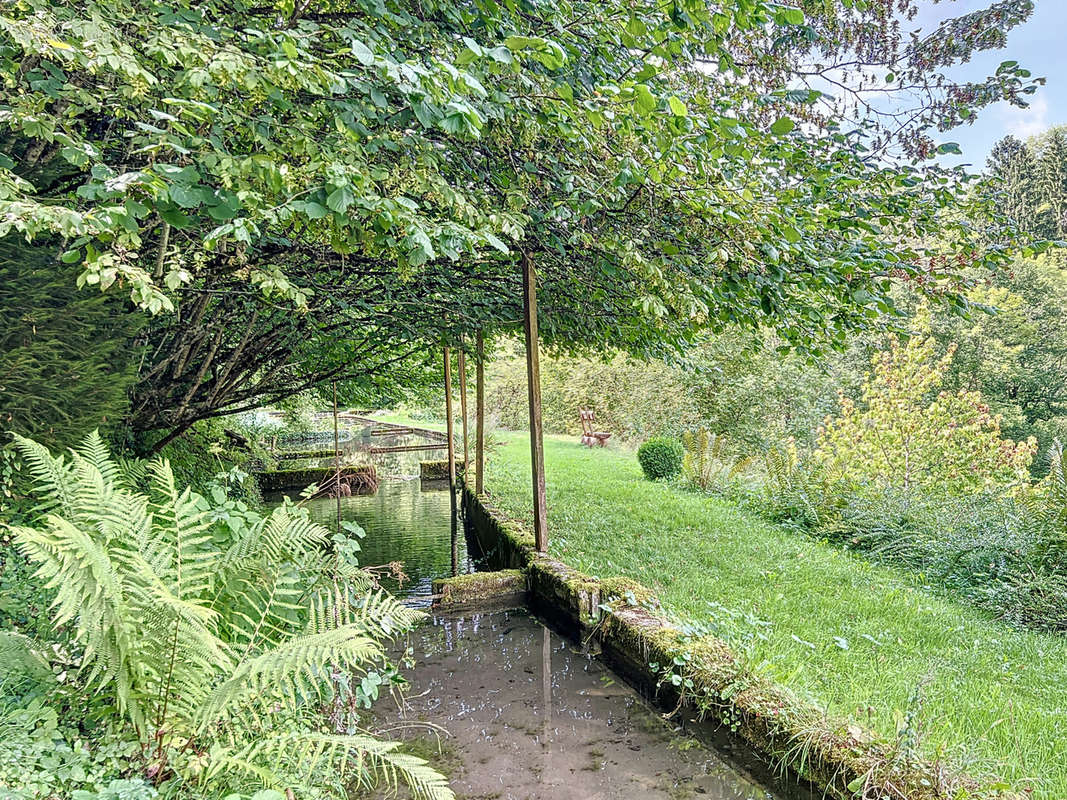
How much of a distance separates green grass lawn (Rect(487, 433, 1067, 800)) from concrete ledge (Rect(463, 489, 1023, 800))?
13cm

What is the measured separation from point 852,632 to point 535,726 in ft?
6.73

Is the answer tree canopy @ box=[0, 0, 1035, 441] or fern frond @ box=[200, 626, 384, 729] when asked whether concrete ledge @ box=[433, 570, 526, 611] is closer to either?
tree canopy @ box=[0, 0, 1035, 441]

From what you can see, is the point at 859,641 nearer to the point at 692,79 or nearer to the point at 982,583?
the point at 982,583

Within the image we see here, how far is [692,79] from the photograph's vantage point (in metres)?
3.53

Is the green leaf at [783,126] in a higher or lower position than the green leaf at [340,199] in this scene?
higher

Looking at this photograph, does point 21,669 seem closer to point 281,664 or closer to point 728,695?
point 281,664

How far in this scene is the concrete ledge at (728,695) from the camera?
193cm

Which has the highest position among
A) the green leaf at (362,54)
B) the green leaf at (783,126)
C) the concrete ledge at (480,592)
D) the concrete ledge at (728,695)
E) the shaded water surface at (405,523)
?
the green leaf at (362,54)

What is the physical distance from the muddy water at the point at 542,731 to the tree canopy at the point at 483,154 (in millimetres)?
2098

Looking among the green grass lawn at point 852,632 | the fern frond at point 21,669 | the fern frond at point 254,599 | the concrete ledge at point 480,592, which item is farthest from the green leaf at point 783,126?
the concrete ledge at point 480,592

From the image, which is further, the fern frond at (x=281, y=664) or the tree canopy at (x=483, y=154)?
the tree canopy at (x=483, y=154)

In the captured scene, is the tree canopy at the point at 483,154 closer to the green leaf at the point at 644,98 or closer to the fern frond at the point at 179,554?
the green leaf at the point at 644,98

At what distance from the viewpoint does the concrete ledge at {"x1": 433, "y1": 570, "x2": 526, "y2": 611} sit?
439 centimetres

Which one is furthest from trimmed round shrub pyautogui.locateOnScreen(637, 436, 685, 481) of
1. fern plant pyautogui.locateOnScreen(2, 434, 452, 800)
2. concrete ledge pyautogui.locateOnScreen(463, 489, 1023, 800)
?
fern plant pyautogui.locateOnScreen(2, 434, 452, 800)
